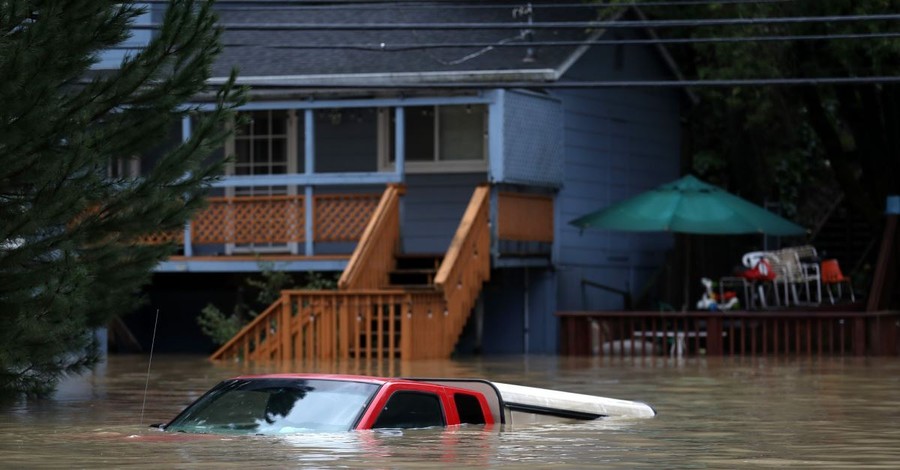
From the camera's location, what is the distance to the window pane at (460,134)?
30828 millimetres

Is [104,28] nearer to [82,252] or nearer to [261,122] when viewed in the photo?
[82,252]

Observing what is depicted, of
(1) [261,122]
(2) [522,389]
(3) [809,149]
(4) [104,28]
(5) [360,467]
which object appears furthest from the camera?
(3) [809,149]

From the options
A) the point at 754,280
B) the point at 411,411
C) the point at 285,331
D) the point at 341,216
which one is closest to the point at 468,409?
the point at 411,411

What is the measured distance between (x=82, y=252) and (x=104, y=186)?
104 centimetres

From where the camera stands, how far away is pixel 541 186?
98.2 feet

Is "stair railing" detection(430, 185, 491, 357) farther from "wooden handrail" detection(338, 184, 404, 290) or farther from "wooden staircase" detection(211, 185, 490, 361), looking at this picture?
"wooden handrail" detection(338, 184, 404, 290)

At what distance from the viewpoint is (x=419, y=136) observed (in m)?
31.2

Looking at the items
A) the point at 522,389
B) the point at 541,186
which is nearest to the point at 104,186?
the point at 522,389

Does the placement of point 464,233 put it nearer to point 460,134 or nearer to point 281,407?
point 460,134

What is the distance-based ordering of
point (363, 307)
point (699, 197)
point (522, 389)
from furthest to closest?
point (699, 197)
point (363, 307)
point (522, 389)

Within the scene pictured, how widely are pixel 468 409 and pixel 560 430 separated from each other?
1076mm

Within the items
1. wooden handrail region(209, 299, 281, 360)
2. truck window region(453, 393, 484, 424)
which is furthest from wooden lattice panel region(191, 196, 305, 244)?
truck window region(453, 393, 484, 424)

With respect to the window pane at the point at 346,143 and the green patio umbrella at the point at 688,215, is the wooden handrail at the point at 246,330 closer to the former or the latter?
the window pane at the point at 346,143

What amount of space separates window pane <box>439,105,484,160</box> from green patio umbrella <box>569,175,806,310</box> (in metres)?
2.44
